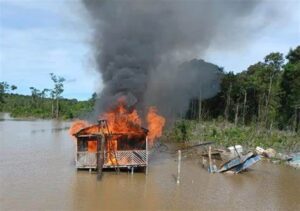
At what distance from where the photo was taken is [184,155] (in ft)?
123

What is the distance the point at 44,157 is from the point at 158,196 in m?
14.2

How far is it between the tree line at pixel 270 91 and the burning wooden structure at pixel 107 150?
86.0 feet

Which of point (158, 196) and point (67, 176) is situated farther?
point (67, 176)

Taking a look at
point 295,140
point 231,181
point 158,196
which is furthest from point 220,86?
point 158,196

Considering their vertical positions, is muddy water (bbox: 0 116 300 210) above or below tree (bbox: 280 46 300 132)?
below

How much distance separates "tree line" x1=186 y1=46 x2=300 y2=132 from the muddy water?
2191cm

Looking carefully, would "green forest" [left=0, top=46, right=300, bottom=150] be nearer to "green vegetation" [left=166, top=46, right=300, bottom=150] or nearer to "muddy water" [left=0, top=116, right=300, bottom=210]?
"green vegetation" [left=166, top=46, right=300, bottom=150]

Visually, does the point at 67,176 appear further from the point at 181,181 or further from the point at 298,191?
the point at 298,191

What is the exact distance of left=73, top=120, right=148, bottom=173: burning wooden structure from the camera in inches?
1050

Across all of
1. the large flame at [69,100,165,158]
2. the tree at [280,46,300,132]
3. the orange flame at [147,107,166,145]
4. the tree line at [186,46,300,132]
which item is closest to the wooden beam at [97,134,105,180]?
the large flame at [69,100,165,158]

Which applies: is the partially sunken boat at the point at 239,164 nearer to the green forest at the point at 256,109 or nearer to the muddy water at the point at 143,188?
the muddy water at the point at 143,188

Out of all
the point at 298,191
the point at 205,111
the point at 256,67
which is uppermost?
the point at 256,67

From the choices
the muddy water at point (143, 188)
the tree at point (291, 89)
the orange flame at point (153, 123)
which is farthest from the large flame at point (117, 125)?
the tree at point (291, 89)

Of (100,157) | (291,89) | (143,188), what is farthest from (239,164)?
(291,89)
